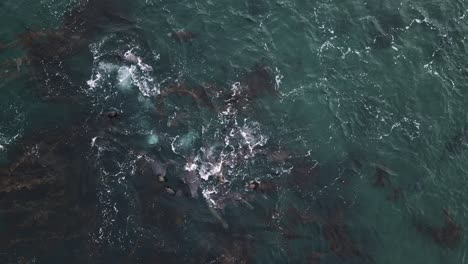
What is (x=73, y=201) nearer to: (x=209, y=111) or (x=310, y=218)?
(x=209, y=111)

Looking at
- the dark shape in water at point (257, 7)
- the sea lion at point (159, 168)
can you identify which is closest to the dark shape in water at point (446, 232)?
the sea lion at point (159, 168)

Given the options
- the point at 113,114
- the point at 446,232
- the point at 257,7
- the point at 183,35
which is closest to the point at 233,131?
the point at 113,114

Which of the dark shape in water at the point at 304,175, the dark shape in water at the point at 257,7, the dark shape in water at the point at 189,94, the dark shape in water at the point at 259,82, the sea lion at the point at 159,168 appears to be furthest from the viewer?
the dark shape in water at the point at 257,7

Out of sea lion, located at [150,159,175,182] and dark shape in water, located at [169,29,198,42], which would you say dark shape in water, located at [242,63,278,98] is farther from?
sea lion, located at [150,159,175,182]

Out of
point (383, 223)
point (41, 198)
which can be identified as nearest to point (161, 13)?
A: point (41, 198)

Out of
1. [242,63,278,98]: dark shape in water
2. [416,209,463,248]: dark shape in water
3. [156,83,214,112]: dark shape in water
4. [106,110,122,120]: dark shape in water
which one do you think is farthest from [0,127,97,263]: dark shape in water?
[416,209,463,248]: dark shape in water

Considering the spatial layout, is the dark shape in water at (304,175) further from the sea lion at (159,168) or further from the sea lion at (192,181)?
the sea lion at (159,168)

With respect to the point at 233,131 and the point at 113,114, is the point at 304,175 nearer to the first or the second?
the point at 233,131
